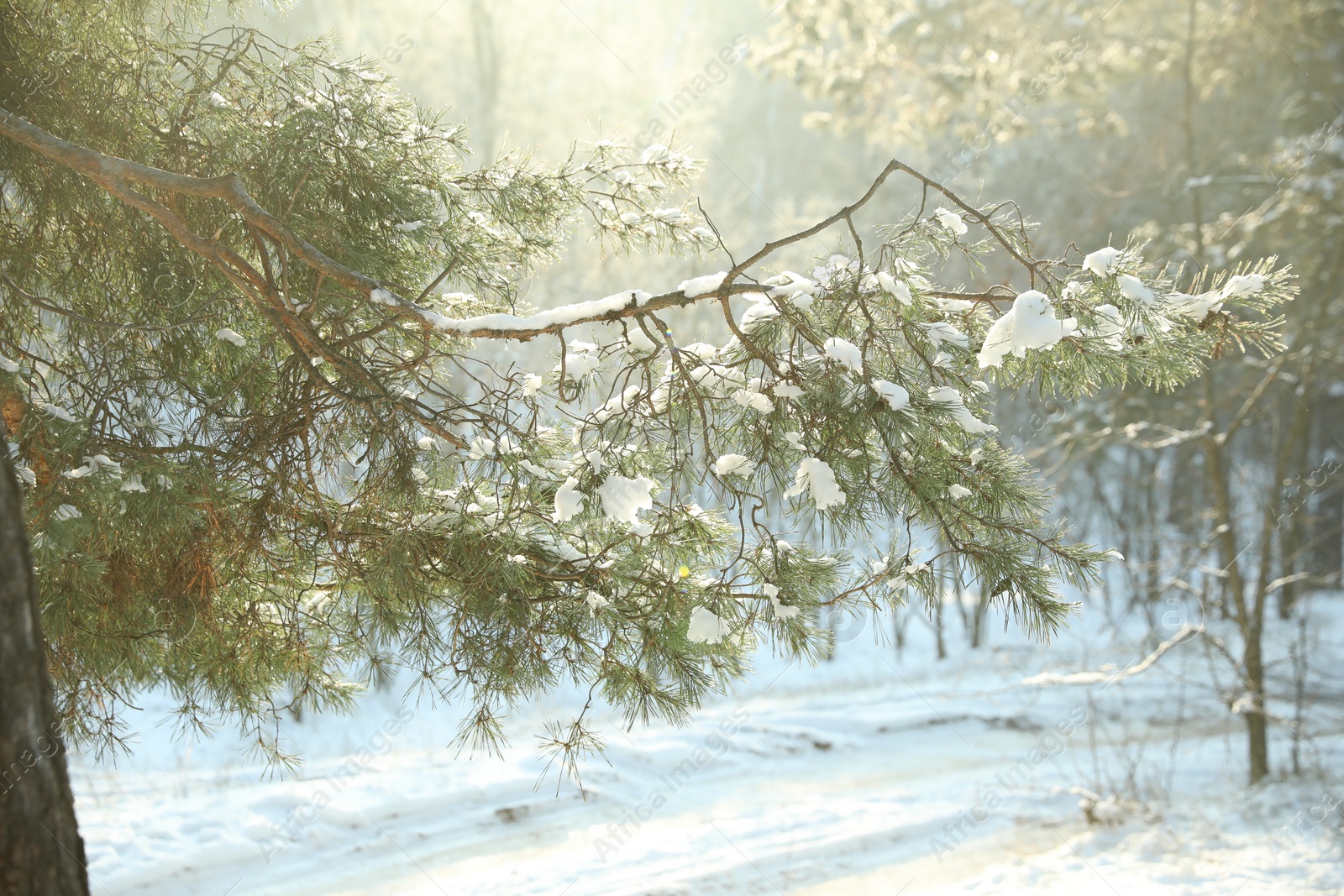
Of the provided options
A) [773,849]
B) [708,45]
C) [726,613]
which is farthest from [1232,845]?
[708,45]

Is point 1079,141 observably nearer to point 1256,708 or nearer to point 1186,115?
point 1186,115

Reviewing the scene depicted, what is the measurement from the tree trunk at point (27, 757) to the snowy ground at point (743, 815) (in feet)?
8.04

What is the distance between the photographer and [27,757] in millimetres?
1480

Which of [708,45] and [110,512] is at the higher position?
[708,45]

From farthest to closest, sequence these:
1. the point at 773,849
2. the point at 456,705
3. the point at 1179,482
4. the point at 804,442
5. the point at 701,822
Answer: the point at 1179,482
the point at 456,705
the point at 701,822
the point at 773,849
the point at 804,442

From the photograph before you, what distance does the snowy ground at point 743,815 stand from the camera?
16.2ft

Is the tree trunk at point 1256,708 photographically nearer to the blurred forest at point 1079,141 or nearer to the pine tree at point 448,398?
the blurred forest at point 1079,141

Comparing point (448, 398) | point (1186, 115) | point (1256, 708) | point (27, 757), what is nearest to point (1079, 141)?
point (1186, 115)

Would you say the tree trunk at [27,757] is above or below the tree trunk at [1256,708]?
above

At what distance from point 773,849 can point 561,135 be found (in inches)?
384

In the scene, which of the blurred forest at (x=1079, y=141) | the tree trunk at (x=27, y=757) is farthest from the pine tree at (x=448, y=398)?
the tree trunk at (x=27, y=757)

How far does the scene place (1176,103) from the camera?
11195 millimetres

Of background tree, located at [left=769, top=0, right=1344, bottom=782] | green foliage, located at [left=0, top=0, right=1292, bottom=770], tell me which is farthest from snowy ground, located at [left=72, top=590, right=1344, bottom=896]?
green foliage, located at [left=0, top=0, right=1292, bottom=770]

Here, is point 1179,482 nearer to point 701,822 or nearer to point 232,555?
point 701,822
